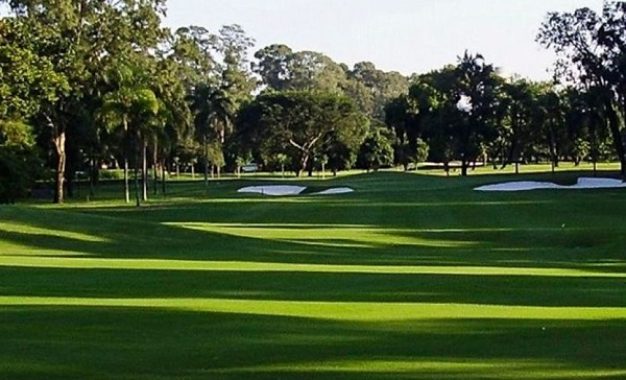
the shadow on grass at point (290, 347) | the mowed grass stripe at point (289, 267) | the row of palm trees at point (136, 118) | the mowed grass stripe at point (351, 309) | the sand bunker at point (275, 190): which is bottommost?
the sand bunker at point (275, 190)

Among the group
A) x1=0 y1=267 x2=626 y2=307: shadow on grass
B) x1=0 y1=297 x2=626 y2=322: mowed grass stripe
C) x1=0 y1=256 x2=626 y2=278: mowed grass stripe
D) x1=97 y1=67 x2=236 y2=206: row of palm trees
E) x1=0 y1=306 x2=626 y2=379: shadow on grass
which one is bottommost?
x1=0 y1=256 x2=626 y2=278: mowed grass stripe

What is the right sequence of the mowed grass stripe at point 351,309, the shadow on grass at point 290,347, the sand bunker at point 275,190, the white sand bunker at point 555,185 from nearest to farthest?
the shadow on grass at point 290,347
the mowed grass stripe at point 351,309
the white sand bunker at point 555,185
the sand bunker at point 275,190

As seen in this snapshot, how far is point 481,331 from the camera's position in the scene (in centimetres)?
1420

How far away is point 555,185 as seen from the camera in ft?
248

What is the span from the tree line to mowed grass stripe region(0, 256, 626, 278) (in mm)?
32973

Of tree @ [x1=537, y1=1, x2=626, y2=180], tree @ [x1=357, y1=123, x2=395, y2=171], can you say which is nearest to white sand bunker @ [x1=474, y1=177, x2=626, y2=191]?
tree @ [x1=537, y1=1, x2=626, y2=180]

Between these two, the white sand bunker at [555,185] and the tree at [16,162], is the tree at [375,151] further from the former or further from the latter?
the white sand bunker at [555,185]

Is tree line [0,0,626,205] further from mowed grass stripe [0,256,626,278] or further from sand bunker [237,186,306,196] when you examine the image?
mowed grass stripe [0,256,626,278]

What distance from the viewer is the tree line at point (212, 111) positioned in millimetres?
75812

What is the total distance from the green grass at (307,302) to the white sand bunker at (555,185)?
28.6 m

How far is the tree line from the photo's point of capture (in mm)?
75812

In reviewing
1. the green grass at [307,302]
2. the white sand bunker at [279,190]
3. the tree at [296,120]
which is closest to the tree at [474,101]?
the tree at [296,120]

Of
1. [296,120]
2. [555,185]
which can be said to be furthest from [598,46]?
[296,120]

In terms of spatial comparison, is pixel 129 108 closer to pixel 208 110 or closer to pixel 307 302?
pixel 208 110
